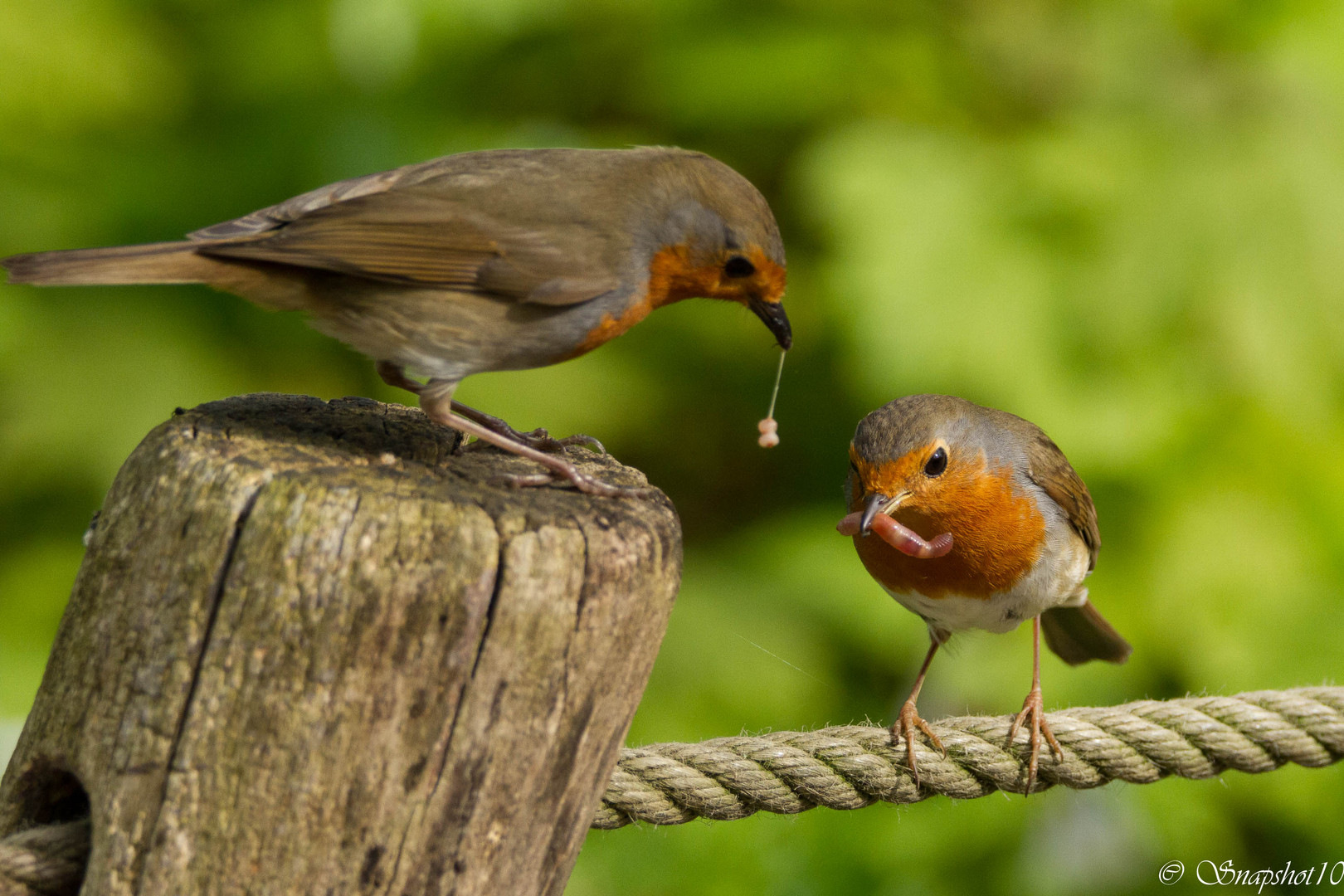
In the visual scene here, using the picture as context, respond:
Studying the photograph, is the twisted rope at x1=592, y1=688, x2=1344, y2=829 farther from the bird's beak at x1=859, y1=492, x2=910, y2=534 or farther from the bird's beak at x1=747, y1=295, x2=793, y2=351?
the bird's beak at x1=747, y1=295, x2=793, y2=351

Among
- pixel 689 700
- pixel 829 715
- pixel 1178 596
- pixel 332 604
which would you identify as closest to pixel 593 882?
pixel 689 700

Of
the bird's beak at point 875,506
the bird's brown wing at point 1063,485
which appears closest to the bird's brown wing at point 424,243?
the bird's beak at point 875,506

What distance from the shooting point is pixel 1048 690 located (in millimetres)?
4223

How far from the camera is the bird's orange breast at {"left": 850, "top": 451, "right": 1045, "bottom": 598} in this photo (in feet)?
10.6

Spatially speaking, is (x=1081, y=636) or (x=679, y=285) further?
(x=1081, y=636)

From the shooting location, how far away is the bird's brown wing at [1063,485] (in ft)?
11.3

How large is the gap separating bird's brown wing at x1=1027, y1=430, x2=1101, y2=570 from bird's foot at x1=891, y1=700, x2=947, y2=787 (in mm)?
815

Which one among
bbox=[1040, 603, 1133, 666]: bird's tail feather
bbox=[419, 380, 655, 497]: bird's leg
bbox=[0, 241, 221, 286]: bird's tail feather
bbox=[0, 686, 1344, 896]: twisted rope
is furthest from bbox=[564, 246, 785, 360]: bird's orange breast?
bbox=[1040, 603, 1133, 666]: bird's tail feather

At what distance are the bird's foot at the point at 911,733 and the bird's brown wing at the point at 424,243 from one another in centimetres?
115

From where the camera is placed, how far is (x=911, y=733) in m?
2.67

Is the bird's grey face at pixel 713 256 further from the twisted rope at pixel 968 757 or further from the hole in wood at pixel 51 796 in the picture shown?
the hole in wood at pixel 51 796

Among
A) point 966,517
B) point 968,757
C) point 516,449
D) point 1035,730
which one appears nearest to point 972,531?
point 966,517

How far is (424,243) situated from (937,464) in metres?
1.50

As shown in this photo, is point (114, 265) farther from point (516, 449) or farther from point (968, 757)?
point (968, 757)
